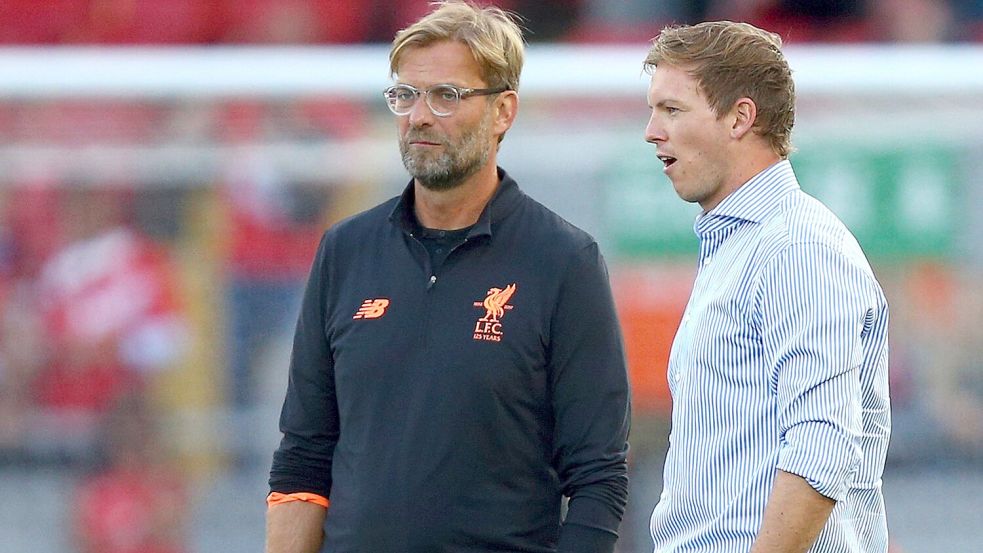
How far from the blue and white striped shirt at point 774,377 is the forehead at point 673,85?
5.0 inches

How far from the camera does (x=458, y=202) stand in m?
2.03

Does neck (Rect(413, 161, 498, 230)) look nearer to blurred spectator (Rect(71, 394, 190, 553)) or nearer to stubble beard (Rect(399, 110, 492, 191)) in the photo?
stubble beard (Rect(399, 110, 492, 191))

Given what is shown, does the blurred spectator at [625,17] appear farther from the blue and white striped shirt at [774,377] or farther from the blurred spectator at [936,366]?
the blue and white striped shirt at [774,377]

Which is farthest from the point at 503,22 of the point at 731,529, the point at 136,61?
the point at 136,61

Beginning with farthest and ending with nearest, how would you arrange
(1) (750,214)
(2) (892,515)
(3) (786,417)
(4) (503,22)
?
(2) (892,515)
(4) (503,22)
(1) (750,214)
(3) (786,417)

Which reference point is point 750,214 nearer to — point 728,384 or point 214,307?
point 728,384

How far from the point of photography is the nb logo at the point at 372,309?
1975 mm

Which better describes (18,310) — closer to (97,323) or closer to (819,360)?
(97,323)

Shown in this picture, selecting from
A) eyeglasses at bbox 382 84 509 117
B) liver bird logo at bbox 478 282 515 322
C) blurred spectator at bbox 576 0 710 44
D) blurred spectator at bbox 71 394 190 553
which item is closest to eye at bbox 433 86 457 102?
eyeglasses at bbox 382 84 509 117

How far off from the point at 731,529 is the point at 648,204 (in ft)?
7.61

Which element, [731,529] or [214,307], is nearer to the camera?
[731,529]

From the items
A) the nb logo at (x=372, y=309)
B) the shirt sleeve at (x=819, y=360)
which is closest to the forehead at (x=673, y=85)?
the shirt sleeve at (x=819, y=360)

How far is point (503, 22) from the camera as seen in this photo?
210 cm

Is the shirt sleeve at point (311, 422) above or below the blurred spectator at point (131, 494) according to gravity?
above
